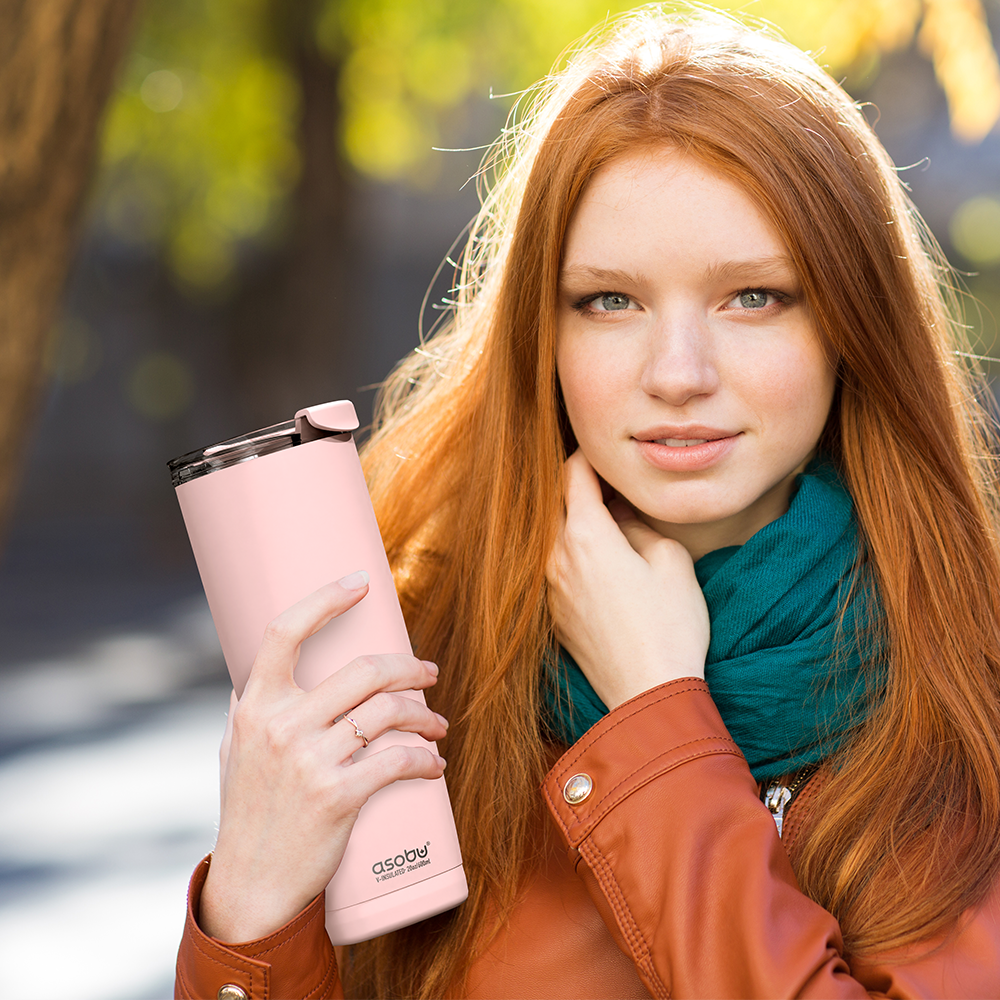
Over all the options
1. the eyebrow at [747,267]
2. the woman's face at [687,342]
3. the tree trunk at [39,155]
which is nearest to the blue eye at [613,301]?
the woman's face at [687,342]

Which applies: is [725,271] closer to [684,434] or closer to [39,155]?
[684,434]

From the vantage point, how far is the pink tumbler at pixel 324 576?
1.35m

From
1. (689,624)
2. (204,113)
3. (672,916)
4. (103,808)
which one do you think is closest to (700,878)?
(672,916)

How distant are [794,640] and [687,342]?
1.58ft

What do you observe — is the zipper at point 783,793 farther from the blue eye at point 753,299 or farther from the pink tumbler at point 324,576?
the blue eye at point 753,299

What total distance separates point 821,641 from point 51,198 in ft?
5.46

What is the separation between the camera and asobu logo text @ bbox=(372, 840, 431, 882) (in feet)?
4.59

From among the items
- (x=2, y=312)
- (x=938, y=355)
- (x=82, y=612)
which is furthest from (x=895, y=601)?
(x=82, y=612)

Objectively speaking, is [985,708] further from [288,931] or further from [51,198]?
[51,198]

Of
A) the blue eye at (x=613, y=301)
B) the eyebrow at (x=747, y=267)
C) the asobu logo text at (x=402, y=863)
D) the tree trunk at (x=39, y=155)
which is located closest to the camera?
the asobu logo text at (x=402, y=863)

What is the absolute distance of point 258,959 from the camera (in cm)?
139

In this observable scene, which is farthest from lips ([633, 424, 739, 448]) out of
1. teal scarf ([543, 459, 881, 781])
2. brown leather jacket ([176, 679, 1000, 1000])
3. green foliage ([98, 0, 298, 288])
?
green foliage ([98, 0, 298, 288])

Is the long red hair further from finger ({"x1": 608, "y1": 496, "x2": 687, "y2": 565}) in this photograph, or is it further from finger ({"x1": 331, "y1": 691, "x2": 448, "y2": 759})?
finger ({"x1": 331, "y1": 691, "x2": 448, "y2": 759})

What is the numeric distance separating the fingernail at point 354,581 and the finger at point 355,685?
9 centimetres
